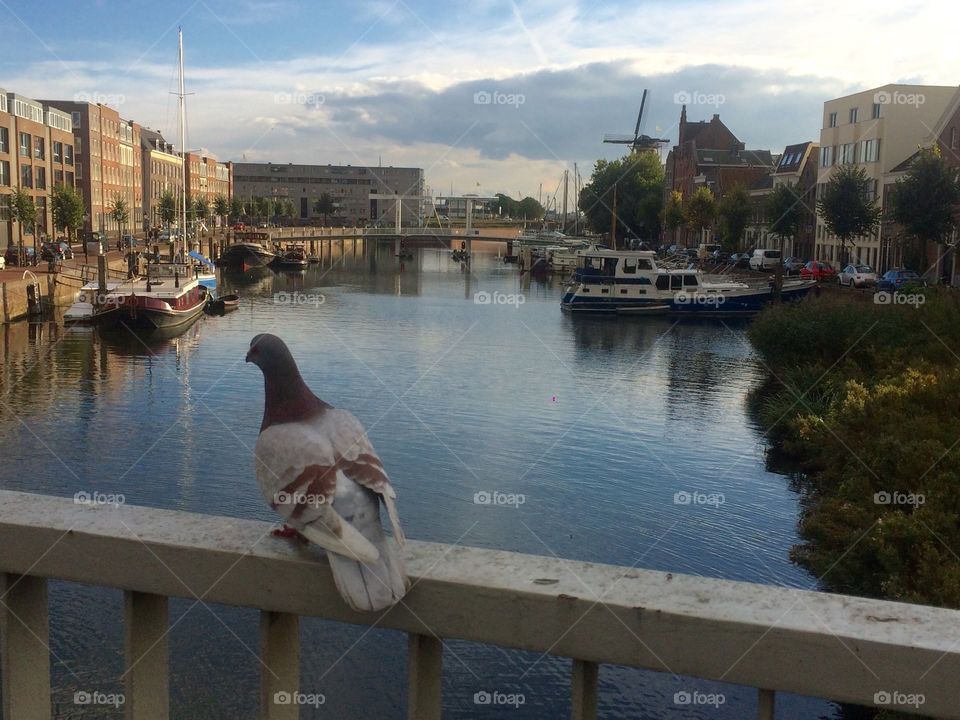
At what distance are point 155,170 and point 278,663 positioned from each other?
339ft

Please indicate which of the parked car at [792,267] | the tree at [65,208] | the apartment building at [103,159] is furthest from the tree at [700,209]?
the apartment building at [103,159]

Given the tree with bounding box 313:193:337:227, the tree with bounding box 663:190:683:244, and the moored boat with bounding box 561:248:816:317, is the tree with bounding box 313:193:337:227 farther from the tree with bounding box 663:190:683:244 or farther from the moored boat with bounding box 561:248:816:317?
the moored boat with bounding box 561:248:816:317

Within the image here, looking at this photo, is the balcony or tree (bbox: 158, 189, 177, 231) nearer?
the balcony

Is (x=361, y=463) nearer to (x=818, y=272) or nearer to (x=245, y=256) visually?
(x=818, y=272)

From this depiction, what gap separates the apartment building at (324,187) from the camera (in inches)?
6176

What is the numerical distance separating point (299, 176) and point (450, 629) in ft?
534

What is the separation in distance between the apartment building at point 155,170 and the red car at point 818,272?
61453mm

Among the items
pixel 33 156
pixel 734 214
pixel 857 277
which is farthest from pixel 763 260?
pixel 33 156

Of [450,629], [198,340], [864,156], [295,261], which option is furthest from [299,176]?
[450,629]

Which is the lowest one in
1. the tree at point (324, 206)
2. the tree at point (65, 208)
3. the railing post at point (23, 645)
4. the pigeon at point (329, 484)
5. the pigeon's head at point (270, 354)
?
the railing post at point (23, 645)

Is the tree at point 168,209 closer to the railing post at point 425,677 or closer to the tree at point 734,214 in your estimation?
the tree at point 734,214

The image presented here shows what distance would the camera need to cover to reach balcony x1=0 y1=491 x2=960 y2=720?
1.95 m

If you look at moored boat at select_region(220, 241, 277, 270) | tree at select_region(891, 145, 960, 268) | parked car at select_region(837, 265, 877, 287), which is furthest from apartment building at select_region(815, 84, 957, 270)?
moored boat at select_region(220, 241, 277, 270)

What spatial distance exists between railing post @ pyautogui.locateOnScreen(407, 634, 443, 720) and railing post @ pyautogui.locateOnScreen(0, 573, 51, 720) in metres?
0.97
